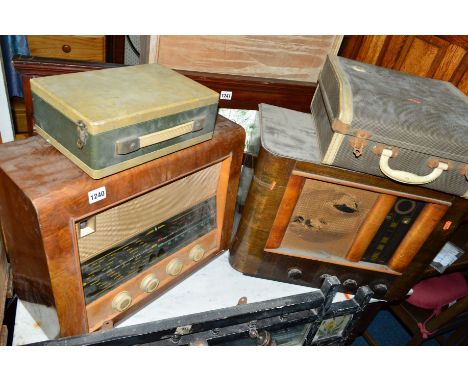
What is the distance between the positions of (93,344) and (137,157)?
38 centimetres

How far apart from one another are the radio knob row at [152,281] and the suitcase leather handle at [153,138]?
391mm

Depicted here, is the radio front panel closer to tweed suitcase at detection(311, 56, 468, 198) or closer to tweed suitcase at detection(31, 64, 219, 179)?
tweed suitcase at detection(311, 56, 468, 198)

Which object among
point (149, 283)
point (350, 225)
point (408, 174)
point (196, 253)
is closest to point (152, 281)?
point (149, 283)

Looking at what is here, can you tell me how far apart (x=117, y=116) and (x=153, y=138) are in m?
0.09

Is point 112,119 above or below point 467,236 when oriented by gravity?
above

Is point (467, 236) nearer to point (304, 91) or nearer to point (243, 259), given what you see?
point (304, 91)

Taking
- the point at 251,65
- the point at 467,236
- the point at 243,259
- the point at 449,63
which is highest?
the point at 449,63

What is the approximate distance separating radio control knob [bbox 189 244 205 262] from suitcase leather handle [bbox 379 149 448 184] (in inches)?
21.4

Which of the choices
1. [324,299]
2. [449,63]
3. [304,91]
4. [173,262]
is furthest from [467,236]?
[173,262]

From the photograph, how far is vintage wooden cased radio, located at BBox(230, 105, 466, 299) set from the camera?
37.6 inches

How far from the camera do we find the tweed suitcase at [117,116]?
0.65 metres

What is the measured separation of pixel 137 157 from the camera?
73 centimetres

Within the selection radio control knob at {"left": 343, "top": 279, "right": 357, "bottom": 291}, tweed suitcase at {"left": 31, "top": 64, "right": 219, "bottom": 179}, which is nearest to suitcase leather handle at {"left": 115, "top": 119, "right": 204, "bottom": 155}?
tweed suitcase at {"left": 31, "top": 64, "right": 219, "bottom": 179}

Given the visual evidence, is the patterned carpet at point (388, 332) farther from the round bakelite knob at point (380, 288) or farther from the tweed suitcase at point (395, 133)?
the tweed suitcase at point (395, 133)
